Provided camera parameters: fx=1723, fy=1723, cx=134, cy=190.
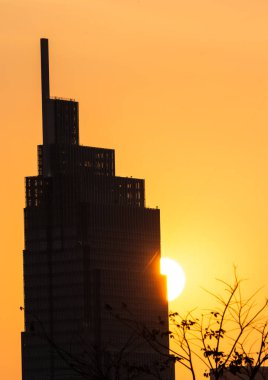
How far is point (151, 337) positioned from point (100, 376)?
3.55 metres

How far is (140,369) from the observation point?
193 feet

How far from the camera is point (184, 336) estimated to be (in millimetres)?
59125

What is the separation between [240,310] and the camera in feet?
200

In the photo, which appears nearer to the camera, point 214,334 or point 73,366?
point 73,366

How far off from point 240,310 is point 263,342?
3.46m

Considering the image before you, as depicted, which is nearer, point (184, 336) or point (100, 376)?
point (100, 376)

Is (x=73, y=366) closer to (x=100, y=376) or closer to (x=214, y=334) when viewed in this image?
(x=100, y=376)

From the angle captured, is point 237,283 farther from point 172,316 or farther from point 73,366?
point 73,366

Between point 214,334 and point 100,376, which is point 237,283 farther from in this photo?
point 100,376

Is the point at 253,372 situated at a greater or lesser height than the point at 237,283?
lesser

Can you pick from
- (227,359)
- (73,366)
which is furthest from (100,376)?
(227,359)

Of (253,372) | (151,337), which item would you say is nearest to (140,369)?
(151,337)

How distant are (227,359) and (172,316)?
150 inches

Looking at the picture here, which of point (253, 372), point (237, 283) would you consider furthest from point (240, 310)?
point (253, 372)
